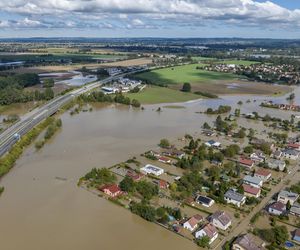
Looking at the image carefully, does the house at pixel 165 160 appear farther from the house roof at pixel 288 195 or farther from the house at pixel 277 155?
the house at pixel 277 155

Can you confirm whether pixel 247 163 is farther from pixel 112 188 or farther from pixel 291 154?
pixel 112 188

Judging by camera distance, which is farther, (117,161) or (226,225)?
(117,161)

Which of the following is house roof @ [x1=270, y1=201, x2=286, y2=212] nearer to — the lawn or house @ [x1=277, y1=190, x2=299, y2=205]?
house @ [x1=277, y1=190, x2=299, y2=205]

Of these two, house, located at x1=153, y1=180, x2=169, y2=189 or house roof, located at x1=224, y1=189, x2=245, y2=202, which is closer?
house roof, located at x1=224, y1=189, x2=245, y2=202

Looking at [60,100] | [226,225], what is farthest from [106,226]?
[60,100]

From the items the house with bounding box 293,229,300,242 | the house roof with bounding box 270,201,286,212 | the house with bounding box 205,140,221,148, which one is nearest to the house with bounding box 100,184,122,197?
the house roof with bounding box 270,201,286,212

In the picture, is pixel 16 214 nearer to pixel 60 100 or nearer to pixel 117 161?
pixel 117 161
